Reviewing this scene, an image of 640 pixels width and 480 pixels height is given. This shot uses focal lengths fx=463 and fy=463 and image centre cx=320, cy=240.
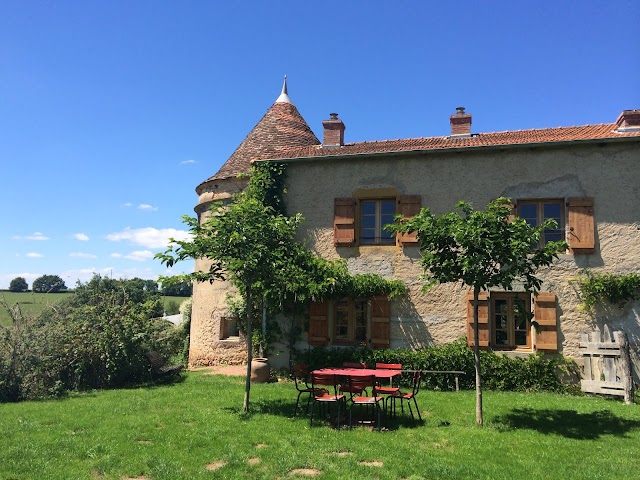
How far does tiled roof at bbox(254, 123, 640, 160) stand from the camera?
1092 cm

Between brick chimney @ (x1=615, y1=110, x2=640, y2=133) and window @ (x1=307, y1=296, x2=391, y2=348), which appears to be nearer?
brick chimney @ (x1=615, y1=110, x2=640, y2=133)

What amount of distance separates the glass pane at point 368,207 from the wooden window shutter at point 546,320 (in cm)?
434

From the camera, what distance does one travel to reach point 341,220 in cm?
1183

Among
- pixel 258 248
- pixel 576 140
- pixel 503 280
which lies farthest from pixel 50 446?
pixel 576 140

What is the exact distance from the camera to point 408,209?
11438mm

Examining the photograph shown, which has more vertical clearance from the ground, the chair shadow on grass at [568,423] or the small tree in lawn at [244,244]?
the small tree in lawn at [244,244]

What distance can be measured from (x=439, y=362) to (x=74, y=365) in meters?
A: 8.22

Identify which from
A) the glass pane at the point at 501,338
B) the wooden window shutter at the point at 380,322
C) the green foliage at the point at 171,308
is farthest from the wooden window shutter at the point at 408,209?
the green foliage at the point at 171,308

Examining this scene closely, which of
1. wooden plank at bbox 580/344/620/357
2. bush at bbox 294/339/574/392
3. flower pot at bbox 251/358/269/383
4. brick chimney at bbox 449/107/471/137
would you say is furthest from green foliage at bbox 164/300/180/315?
wooden plank at bbox 580/344/620/357

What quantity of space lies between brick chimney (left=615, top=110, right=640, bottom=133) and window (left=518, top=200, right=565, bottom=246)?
231 centimetres

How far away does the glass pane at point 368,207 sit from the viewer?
12.0 metres

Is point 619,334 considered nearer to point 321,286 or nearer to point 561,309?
point 561,309

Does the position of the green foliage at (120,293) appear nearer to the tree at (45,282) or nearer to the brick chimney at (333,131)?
the brick chimney at (333,131)

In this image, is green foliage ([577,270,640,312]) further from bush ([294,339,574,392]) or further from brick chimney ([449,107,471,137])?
brick chimney ([449,107,471,137])
